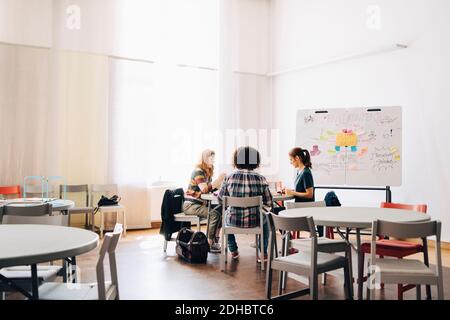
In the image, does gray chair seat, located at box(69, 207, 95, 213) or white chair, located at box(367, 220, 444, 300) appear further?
gray chair seat, located at box(69, 207, 95, 213)

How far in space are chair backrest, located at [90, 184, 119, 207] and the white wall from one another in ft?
10.2

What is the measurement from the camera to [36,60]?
629 centimetres

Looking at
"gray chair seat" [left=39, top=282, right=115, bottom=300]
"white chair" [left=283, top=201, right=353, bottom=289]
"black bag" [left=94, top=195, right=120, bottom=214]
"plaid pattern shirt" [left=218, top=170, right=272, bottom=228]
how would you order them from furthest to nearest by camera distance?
"black bag" [left=94, top=195, right=120, bottom=214] → "plaid pattern shirt" [left=218, top=170, right=272, bottom=228] → "white chair" [left=283, top=201, right=353, bottom=289] → "gray chair seat" [left=39, top=282, right=115, bottom=300]

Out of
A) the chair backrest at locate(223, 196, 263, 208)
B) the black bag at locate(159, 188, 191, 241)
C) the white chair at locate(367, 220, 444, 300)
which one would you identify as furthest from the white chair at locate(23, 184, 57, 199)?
the white chair at locate(367, 220, 444, 300)

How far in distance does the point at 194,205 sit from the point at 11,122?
2.91 m

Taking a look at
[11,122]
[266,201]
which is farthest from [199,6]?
[266,201]

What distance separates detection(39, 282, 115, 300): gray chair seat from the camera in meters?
2.21

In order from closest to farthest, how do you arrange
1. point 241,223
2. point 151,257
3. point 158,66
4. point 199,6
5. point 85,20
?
1. point 241,223
2. point 151,257
3. point 85,20
4. point 158,66
5. point 199,6

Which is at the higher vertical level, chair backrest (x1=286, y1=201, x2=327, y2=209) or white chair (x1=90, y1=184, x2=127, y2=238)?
chair backrest (x1=286, y1=201, x2=327, y2=209)

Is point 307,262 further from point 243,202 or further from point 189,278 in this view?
point 189,278

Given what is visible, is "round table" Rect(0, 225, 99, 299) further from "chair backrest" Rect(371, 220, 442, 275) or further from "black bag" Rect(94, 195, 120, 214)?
"black bag" Rect(94, 195, 120, 214)

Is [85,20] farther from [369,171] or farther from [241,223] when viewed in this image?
[369,171]

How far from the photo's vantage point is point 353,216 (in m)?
3.23

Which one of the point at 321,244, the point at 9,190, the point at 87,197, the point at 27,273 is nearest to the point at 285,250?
the point at 321,244
